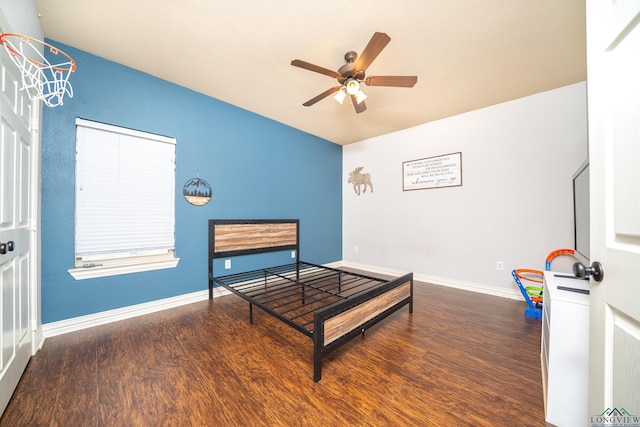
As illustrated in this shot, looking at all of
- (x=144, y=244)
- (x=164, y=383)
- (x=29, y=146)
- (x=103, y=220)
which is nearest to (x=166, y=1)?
(x=29, y=146)

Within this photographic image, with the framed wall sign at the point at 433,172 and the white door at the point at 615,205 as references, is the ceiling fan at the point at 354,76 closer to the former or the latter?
the white door at the point at 615,205

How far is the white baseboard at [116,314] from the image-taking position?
6.63 feet

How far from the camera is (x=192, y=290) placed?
2799 millimetres

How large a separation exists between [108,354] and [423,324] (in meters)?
2.71

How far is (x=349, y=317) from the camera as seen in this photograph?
1716 mm

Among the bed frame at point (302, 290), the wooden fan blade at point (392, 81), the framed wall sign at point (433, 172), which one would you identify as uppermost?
the wooden fan blade at point (392, 81)

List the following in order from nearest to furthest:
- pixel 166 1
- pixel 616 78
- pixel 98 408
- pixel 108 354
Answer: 1. pixel 616 78
2. pixel 98 408
3. pixel 166 1
4. pixel 108 354

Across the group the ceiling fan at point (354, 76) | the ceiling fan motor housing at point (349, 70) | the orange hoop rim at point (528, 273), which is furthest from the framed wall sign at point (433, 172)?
the ceiling fan motor housing at point (349, 70)

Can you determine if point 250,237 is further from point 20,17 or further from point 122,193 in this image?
point 20,17

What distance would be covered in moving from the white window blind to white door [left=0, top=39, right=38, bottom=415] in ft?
1.44

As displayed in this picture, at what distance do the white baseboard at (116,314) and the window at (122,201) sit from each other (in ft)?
1.26

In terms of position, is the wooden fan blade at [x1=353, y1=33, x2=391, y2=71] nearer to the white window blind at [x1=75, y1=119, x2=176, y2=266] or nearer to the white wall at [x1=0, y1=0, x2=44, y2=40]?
the white wall at [x1=0, y1=0, x2=44, y2=40]

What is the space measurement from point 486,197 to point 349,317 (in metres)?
2.77

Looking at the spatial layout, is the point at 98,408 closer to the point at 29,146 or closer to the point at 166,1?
the point at 29,146
